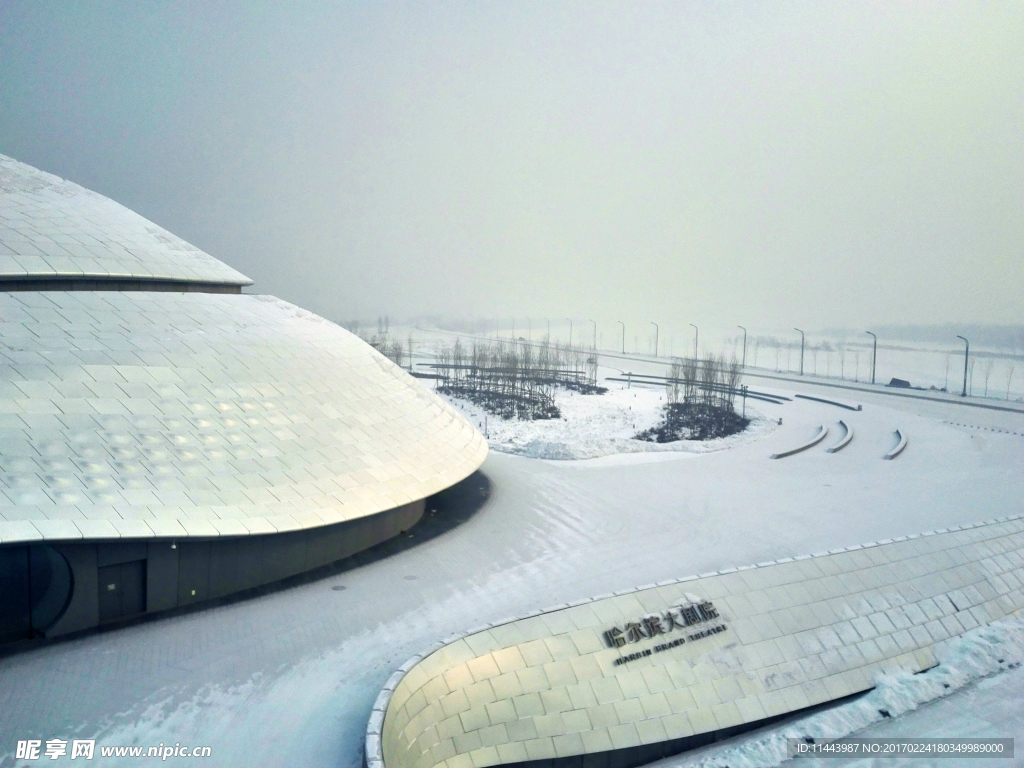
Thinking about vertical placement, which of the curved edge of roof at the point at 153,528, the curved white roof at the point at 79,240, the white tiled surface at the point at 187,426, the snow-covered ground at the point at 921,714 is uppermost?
the curved white roof at the point at 79,240

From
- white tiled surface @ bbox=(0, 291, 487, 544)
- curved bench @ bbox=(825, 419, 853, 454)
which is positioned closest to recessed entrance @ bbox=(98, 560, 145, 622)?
white tiled surface @ bbox=(0, 291, 487, 544)

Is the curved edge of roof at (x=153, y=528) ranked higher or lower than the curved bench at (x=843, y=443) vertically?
higher

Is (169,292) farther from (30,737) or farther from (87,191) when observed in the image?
(30,737)

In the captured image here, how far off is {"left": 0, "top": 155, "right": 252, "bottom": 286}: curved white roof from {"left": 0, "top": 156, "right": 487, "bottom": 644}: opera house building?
0.17ft

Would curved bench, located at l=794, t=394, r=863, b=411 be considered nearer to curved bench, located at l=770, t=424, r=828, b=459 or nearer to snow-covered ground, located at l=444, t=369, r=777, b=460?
snow-covered ground, located at l=444, t=369, r=777, b=460

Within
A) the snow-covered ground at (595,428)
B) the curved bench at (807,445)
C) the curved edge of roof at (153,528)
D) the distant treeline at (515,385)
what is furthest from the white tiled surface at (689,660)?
the distant treeline at (515,385)

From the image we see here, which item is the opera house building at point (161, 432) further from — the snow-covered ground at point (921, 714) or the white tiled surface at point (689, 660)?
the snow-covered ground at point (921, 714)

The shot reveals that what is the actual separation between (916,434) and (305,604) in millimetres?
31383

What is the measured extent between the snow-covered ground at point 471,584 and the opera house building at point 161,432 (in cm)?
93

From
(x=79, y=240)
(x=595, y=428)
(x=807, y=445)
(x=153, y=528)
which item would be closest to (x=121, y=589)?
(x=153, y=528)

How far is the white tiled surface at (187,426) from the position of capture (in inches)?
509

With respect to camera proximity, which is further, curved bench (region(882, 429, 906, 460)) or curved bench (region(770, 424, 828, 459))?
curved bench (region(770, 424, 828, 459))

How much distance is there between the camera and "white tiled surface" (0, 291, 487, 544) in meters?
12.9

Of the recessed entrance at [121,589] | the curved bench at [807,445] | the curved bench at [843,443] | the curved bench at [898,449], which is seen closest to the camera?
the recessed entrance at [121,589]
